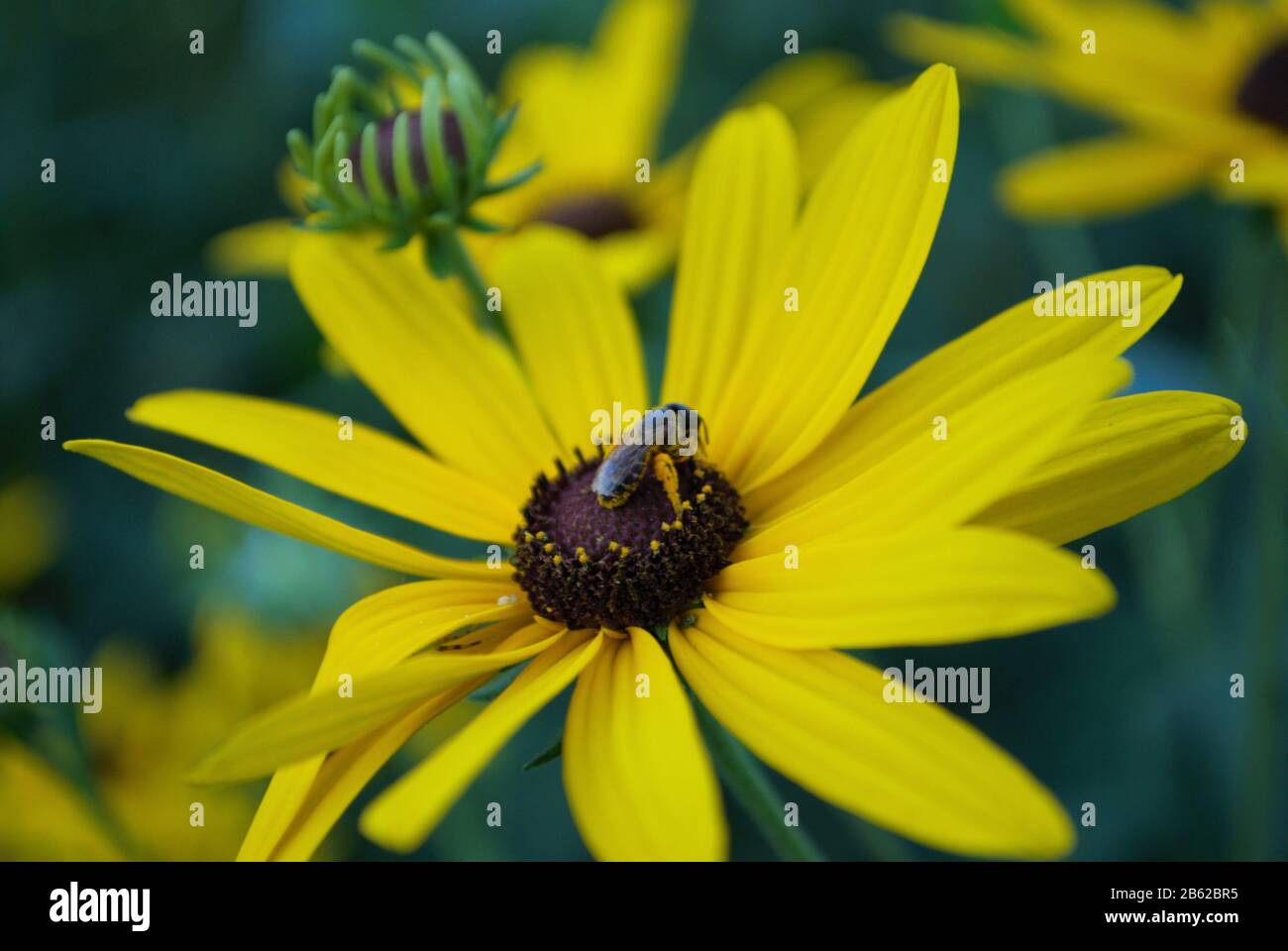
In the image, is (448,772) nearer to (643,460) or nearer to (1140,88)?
(643,460)

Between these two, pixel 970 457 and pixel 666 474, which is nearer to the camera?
pixel 970 457

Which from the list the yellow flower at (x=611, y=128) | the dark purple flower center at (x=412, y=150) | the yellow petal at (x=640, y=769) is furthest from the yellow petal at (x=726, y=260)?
the yellow flower at (x=611, y=128)

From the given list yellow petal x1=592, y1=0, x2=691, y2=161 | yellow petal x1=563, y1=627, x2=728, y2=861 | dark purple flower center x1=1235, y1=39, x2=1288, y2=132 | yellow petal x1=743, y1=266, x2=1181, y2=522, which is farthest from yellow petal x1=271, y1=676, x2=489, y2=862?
yellow petal x1=592, y1=0, x2=691, y2=161

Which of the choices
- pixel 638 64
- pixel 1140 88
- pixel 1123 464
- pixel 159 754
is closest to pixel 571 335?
pixel 1123 464

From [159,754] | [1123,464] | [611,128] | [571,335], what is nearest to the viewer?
[1123,464]
